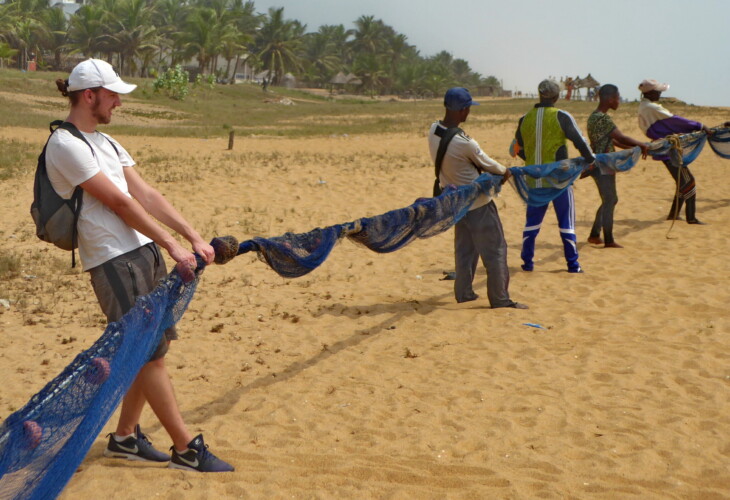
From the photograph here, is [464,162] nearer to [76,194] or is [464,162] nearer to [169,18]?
[76,194]

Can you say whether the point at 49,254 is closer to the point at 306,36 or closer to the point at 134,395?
the point at 134,395

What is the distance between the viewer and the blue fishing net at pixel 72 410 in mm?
2682

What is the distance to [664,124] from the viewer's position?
31.9 feet

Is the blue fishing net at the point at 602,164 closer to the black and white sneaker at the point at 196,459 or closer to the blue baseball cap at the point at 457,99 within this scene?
the blue baseball cap at the point at 457,99

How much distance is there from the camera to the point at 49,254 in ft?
29.1

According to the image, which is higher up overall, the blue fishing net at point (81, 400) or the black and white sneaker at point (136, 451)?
the blue fishing net at point (81, 400)

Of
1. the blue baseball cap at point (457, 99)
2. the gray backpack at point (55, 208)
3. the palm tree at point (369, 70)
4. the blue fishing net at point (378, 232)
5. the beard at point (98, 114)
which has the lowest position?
the blue fishing net at point (378, 232)

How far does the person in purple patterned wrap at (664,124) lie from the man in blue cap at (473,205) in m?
3.78

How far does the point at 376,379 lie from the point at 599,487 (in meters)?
1.94

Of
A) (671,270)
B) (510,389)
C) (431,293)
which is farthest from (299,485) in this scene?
(671,270)

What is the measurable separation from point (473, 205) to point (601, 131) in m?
3.07

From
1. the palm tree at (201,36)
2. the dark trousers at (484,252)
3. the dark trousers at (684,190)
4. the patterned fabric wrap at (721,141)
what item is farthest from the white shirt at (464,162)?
the palm tree at (201,36)

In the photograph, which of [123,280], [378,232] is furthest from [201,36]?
[123,280]

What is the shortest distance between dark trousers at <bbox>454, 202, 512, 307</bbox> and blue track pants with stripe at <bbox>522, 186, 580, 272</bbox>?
3.94ft
